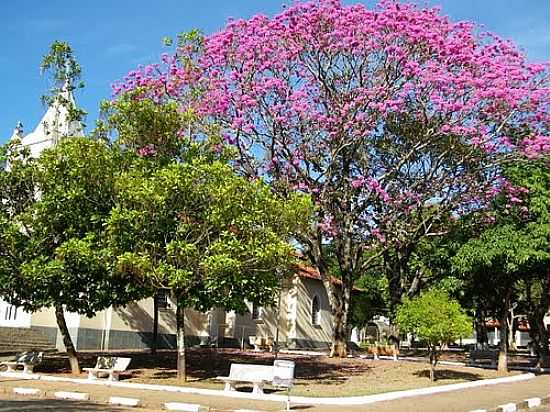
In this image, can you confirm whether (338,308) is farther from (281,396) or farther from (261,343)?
(281,396)

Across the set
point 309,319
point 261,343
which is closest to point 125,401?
point 261,343

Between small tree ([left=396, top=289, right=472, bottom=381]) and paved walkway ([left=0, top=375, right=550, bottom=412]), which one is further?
small tree ([left=396, top=289, right=472, bottom=381])

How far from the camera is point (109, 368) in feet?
63.6

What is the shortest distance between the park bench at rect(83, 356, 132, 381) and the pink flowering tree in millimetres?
8162

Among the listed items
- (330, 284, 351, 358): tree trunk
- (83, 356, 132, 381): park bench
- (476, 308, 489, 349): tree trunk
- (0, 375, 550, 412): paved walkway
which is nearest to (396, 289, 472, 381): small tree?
(0, 375, 550, 412): paved walkway

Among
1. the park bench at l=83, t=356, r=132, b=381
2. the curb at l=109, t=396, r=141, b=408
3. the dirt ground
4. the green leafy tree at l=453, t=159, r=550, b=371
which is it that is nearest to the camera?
the curb at l=109, t=396, r=141, b=408

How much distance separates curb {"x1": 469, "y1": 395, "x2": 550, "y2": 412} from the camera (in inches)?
568

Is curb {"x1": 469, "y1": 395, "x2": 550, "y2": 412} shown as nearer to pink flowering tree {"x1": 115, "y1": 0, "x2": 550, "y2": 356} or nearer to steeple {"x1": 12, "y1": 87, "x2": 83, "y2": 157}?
pink flowering tree {"x1": 115, "y1": 0, "x2": 550, "y2": 356}

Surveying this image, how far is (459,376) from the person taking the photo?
23.2 m

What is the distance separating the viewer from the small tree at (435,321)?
66.7 ft

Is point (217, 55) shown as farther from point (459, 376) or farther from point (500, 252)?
point (459, 376)

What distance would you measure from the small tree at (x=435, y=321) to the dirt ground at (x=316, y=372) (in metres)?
1.40

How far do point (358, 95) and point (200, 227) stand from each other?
8839 mm

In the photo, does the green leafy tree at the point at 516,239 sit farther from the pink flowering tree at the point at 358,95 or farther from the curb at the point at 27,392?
the curb at the point at 27,392
